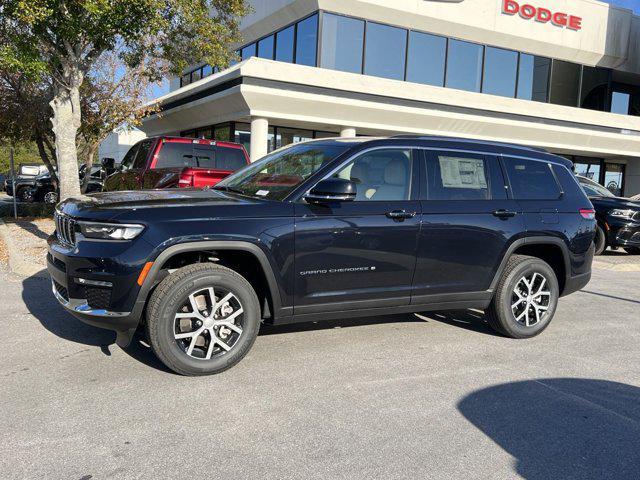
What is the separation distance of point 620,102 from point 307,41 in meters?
19.2

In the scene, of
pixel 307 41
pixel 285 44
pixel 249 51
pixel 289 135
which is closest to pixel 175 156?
pixel 289 135

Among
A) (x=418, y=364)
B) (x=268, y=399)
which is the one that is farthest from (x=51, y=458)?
(x=418, y=364)

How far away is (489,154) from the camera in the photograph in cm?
528

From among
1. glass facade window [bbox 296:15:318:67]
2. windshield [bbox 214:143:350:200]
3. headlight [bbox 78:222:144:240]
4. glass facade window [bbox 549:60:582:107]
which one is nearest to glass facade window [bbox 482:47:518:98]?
glass facade window [bbox 549:60:582:107]

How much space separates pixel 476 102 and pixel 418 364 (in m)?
18.4

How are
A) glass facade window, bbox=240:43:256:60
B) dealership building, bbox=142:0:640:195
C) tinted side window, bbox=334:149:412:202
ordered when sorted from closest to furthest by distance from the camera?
tinted side window, bbox=334:149:412:202
dealership building, bbox=142:0:640:195
glass facade window, bbox=240:43:256:60

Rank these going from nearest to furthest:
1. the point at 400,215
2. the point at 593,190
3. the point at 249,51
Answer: the point at 400,215 → the point at 593,190 → the point at 249,51

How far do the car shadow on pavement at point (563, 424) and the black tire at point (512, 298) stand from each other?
3.37 feet

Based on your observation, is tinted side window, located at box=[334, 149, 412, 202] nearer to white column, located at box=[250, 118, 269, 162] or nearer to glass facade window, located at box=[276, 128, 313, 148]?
white column, located at box=[250, 118, 269, 162]

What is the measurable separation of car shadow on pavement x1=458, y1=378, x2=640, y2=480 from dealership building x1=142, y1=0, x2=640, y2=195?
14257 mm

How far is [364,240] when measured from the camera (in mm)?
4430

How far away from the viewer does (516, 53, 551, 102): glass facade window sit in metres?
23.6

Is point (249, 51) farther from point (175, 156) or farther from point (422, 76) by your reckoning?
point (175, 156)

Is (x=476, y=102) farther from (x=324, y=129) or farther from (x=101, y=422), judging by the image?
(x=101, y=422)
